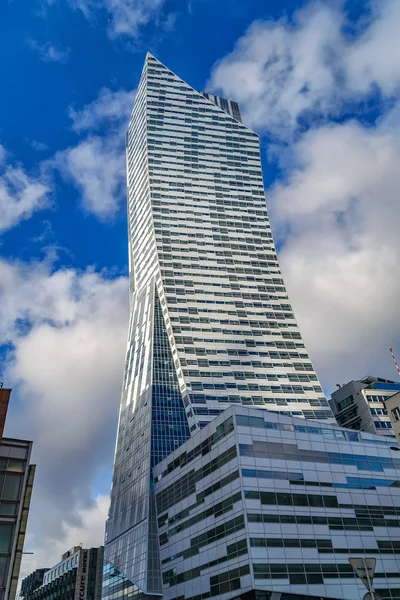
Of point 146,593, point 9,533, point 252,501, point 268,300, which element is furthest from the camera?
point 268,300

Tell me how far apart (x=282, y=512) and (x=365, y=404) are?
8358 cm

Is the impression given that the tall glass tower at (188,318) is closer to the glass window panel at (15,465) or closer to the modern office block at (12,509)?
the modern office block at (12,509)

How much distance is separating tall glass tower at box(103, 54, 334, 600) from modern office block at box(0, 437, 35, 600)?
208ft

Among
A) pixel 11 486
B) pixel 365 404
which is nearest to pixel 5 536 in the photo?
pixel 11 486

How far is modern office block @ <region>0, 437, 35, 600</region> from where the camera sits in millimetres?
33188

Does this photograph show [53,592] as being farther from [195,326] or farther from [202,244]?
[202,244]

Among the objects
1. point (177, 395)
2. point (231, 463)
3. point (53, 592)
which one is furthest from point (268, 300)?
point (53, 592)

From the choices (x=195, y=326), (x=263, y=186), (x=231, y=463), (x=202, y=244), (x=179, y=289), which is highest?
(x=263, y=186)

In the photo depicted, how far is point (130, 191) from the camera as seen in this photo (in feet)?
648

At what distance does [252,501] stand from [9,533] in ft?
140

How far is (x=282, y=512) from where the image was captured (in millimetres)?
70500

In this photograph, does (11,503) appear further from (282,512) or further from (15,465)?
(282,512)

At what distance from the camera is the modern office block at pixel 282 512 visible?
67256 mm

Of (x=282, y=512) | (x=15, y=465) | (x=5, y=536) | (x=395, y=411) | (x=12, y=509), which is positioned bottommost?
(x=5, y=536)
